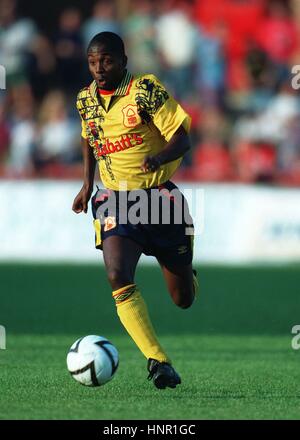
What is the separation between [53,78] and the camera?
20.7 m

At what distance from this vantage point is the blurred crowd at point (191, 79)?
19.0 m

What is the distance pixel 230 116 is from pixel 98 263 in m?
3.55

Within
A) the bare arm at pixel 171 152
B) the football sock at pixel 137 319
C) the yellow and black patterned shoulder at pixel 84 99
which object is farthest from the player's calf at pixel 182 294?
the yellow and black patterned shoulder at pixel 84 99

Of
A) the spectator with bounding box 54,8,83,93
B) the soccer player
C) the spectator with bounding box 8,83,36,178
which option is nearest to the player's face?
the soccer player

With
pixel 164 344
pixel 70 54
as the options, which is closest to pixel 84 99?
pixel 164 344

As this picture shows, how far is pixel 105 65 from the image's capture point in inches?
310

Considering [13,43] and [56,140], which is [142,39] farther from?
[56,140]

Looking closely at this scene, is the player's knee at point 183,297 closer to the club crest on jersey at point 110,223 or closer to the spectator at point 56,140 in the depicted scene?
the club crest on jersey at point 110,223

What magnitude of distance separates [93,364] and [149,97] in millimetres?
1843

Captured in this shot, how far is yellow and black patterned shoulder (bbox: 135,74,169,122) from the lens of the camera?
8031mm

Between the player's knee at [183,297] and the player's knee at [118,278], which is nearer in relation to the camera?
the player's knee at [118,278]

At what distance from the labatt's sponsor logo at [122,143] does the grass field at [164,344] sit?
1629 millimetres
